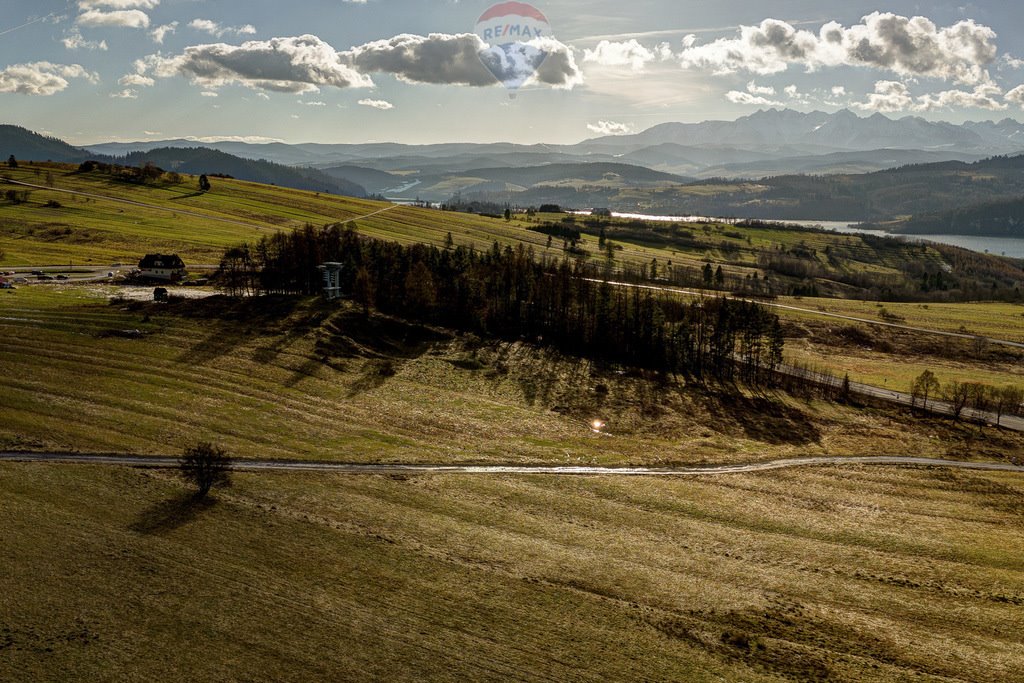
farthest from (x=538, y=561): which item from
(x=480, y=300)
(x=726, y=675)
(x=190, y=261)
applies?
(x=190, y=261)

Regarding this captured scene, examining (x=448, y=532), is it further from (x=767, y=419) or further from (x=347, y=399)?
(x=767, y=419)

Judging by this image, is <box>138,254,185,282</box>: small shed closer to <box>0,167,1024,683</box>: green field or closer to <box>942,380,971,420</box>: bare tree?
<box>0,167,1024,683</box>: green field

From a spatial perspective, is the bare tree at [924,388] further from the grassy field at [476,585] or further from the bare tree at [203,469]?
the bare tree at [203,469]

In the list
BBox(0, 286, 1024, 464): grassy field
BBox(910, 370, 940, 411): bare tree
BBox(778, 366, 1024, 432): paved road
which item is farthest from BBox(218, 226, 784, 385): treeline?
BBox(910, 370, 940, 411): bare tree

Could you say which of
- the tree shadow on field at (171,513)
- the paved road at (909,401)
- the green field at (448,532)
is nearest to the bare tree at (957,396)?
the paved road at (909,401)

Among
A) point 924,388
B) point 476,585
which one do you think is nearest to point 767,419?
point 924,388

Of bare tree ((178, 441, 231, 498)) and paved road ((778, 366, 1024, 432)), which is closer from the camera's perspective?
bare tree ((178, 441, 231, 498))
